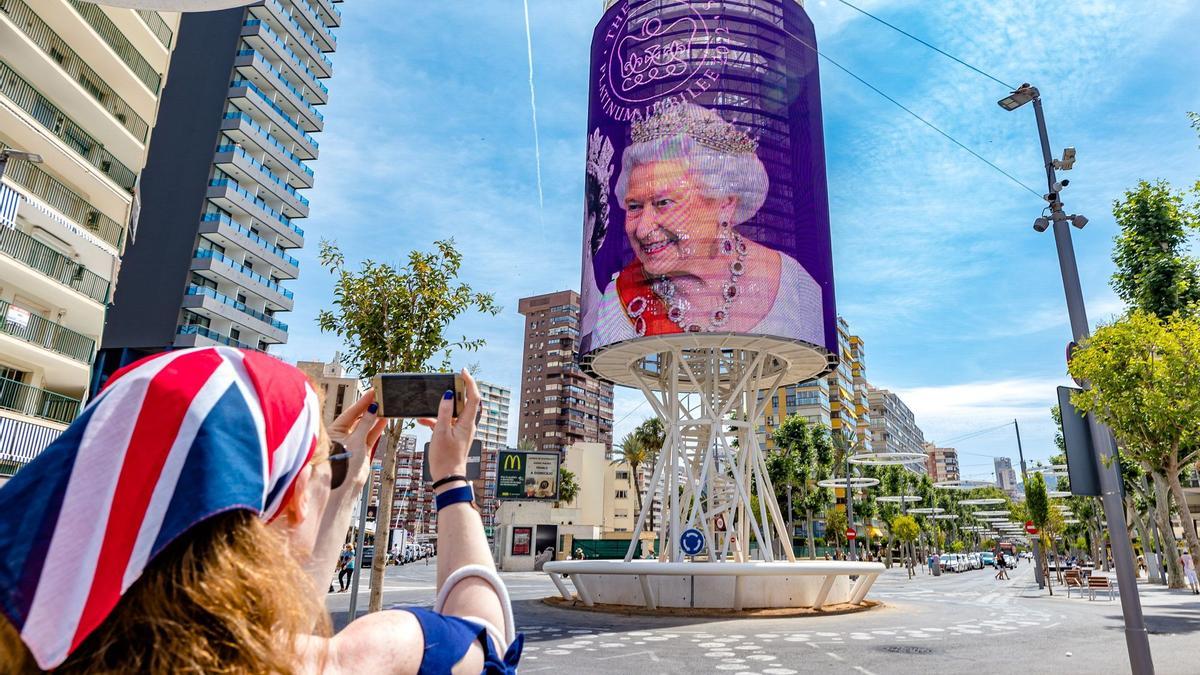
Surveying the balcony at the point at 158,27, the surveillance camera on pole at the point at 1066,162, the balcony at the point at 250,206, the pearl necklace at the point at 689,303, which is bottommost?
the surveillance camera on pole at the point at 1066,162

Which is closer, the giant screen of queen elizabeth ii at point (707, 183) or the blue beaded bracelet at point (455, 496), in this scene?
the blue beaded bracelet at point (455, 496)

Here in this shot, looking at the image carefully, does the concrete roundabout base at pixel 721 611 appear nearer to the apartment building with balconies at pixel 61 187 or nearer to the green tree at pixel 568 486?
the apartment building with balconies at pixel 61 187

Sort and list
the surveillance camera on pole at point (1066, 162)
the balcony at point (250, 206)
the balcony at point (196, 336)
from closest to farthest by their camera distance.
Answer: the surveillance camera on pole at point (1066, 162), the balcony at point (196, 336), the balcony at point (250, 206)

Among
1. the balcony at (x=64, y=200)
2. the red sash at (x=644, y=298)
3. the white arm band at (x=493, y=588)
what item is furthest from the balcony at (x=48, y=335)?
the white arm band at (x=493, y=588)

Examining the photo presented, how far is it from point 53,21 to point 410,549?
67.3 m

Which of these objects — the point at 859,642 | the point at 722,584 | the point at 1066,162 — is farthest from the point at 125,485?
the point at 722,584

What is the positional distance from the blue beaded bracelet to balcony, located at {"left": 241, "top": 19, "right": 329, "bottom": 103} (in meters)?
62.9

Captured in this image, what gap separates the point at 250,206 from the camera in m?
52.0

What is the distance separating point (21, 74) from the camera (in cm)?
2403

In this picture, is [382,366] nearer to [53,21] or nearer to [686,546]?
[686,546]

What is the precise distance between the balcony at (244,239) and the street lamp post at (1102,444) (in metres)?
49.9

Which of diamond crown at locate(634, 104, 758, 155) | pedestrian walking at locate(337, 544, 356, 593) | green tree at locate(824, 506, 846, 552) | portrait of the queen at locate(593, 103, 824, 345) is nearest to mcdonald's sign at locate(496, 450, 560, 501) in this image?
green tree at locate(824, 506, 846, 552)

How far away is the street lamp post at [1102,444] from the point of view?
295 inches

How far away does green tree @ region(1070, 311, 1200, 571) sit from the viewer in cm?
1302
